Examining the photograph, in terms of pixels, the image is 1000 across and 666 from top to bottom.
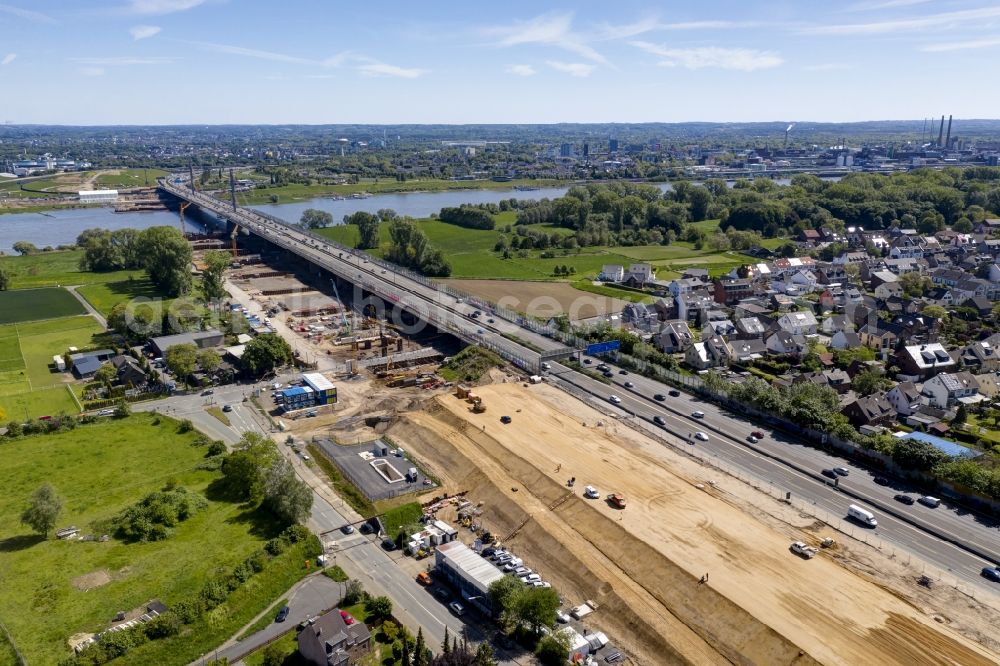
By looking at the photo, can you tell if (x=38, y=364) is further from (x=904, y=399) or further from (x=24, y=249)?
(x=904, y=399)

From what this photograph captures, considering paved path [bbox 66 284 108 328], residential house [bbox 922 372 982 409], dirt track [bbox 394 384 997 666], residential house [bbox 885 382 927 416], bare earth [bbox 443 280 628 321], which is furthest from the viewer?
bare earth [bbox 443 280 628 321]

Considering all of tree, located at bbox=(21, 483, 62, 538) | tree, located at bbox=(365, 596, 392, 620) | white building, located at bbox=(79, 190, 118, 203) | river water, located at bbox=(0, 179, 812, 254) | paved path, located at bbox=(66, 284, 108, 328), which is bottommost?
tree, located at bbox=(365, 596, 392, 620)

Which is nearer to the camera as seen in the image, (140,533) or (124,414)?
(140,533)

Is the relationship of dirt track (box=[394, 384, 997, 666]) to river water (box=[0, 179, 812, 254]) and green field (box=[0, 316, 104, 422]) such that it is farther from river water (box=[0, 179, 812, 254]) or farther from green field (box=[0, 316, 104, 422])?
river water (box=[0, 179, 812, 254])

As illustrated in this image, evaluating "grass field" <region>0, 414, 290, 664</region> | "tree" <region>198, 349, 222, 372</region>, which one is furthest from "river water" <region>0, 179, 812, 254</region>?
"grass field" <region>0, 414, 290, 664</region>

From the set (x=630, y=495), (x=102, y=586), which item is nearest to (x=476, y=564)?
(x=630, y=495)

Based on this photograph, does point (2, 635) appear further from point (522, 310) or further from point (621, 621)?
point (522, 310)

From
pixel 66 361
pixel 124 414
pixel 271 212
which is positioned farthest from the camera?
pixel 271 212

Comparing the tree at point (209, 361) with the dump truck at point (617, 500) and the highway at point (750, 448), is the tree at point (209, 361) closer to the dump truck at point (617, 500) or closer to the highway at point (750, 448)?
the highway at point (750, 448)
